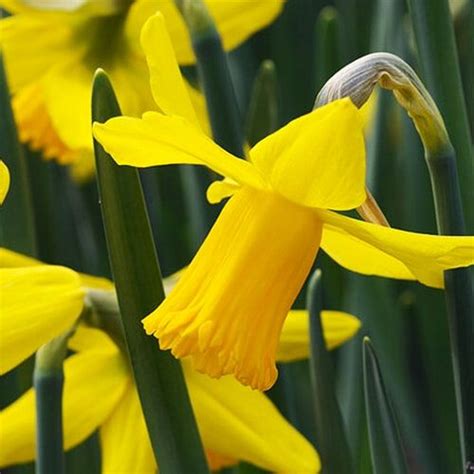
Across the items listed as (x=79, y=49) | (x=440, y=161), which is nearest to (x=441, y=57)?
(x=440, y=161)

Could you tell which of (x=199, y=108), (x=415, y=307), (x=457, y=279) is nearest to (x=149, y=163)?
(x=457, y=279)

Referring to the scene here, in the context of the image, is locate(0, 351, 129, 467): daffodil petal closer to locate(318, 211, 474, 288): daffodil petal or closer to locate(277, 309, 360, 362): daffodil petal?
locate(277, 309, 360, 362): daffodil petal

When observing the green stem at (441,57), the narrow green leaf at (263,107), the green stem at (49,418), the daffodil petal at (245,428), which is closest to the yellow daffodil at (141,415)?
the daffodil petal at (245,428)

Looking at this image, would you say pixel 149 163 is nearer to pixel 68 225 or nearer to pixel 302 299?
pixel 302 299

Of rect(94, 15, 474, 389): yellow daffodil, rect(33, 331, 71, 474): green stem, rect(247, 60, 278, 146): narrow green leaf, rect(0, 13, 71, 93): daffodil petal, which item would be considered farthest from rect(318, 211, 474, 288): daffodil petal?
rect(0, 13, 71, 93): daffodil petal

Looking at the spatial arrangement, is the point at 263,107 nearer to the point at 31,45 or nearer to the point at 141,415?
the point at 31,45

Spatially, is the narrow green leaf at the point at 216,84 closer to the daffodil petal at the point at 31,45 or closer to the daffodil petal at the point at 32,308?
the daffodil petal at the point at 32,308

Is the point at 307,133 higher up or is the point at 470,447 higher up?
the point at 307,133
